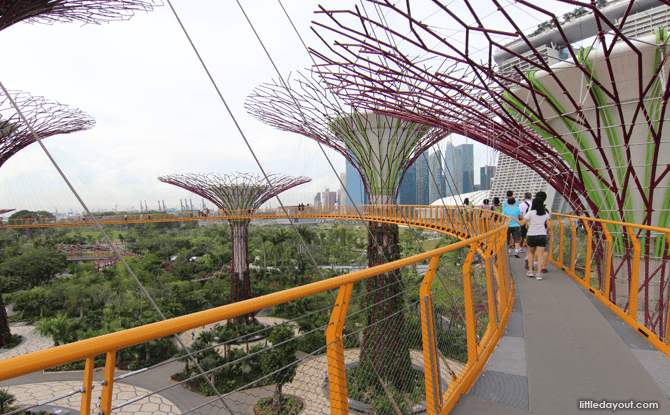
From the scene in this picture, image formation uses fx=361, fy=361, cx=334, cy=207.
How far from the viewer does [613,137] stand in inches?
299

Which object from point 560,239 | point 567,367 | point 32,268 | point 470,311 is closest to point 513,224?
point 560,239

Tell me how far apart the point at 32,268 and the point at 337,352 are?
3080 cm

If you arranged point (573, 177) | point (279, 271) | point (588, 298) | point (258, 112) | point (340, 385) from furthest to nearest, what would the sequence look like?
point (279, 271), point (258, 112), point (573, 177), point (588, 298), point (340, 385)

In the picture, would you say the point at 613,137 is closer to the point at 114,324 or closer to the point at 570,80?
the point at 570,80

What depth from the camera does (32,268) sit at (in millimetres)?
24391

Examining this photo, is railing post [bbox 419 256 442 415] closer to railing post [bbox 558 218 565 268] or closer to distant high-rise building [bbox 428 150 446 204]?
railing post [bbox 558 218 565 268]

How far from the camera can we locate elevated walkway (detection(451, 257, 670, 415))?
89.7 inches

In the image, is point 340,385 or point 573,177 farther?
point 573,177

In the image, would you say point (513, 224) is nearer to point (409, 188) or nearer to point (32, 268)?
point (409, 188)

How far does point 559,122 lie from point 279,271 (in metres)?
22.5

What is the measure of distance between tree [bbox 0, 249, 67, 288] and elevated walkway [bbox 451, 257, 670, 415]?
30.7 metres

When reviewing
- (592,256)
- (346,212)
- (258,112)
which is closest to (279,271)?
(346,212)

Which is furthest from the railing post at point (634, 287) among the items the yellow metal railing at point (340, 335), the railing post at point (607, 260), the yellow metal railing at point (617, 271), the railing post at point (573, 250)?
the railing post at point (573, 250)

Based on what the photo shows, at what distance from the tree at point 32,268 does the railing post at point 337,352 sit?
30.7m
